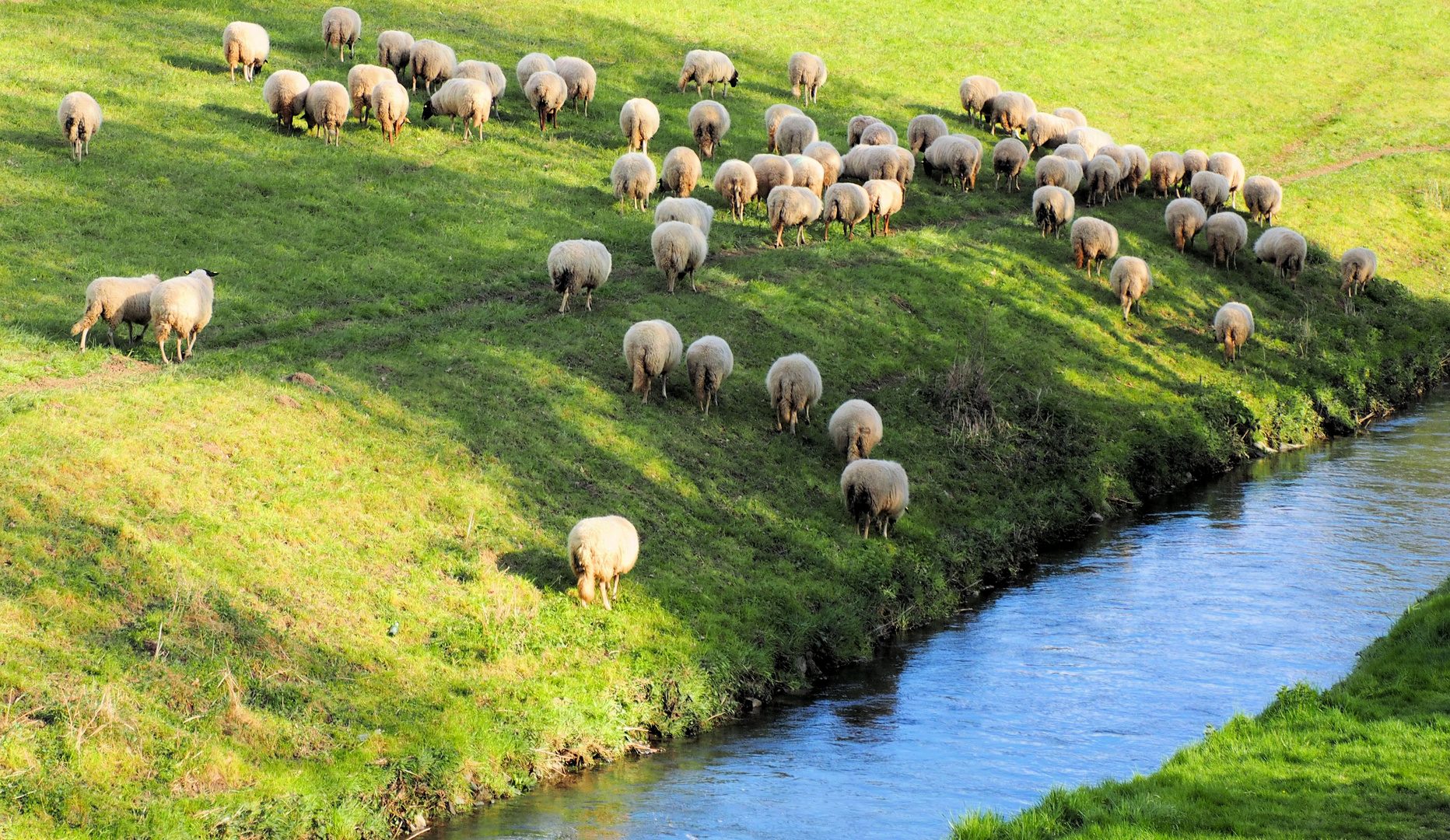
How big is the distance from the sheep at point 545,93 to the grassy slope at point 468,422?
87 centimetres

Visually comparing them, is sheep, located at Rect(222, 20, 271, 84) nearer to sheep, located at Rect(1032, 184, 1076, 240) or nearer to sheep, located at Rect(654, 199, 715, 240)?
sheep, located at Rect(654, 199, 715, 240)

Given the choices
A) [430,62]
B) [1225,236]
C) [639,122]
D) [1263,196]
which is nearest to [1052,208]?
[1225,236]

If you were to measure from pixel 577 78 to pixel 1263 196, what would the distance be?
21377 mm

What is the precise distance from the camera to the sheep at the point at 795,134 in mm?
35156

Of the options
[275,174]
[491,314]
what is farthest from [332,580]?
[275,174]

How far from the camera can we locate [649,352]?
21.4 m

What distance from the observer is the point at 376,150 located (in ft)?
103

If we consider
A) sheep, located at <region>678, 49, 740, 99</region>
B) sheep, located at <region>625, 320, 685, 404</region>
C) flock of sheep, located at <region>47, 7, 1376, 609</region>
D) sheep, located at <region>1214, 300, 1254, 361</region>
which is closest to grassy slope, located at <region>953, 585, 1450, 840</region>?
flock of sheep, located at <region>47, 7, 1376, 609</region>

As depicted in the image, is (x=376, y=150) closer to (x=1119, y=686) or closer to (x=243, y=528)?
(x=243, y=528)

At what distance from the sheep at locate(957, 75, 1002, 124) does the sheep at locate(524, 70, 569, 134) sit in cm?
1559

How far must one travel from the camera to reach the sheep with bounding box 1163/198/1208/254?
115 feet

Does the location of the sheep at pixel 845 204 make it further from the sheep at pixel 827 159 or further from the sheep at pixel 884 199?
the sheep at pixel 827 159

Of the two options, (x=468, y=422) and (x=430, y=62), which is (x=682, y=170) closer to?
(x=430, y=62)

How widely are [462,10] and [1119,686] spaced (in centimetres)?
3809
